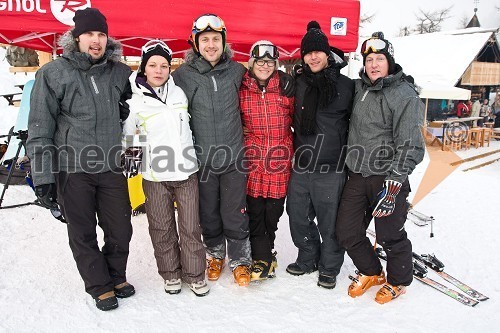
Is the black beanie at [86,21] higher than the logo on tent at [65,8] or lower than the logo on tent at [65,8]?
lower

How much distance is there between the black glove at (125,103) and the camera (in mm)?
2695

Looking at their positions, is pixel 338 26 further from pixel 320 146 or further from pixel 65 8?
pixel 65 8

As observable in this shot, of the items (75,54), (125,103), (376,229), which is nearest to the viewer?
(75,54)

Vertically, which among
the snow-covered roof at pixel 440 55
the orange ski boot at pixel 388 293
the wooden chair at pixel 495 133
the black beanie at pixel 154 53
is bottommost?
the orange ski boot at pixel 388 293

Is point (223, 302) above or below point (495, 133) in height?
below

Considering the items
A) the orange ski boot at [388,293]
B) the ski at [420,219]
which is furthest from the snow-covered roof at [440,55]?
the orange ski boot at [388,293]

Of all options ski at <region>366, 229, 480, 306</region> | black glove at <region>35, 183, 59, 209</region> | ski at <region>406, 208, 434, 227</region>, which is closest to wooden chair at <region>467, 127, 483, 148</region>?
ski at <region>406, 208, 434, 227</region>

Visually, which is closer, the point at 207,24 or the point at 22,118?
the point at 207,24

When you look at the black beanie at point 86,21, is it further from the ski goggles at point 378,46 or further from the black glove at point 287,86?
the ski goggles at point 378,46

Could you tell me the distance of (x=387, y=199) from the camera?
104 inches

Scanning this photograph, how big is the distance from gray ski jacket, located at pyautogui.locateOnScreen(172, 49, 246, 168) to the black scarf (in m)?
0.54

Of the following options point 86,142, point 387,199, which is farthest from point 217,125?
point 387,199

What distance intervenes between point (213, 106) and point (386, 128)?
4.29 feet

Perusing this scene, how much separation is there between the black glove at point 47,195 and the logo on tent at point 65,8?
5.68 feet
